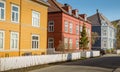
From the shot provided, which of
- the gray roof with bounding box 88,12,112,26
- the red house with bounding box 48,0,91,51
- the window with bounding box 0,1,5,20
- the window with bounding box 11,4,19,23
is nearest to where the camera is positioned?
the window with bounding box 0,1,5,20

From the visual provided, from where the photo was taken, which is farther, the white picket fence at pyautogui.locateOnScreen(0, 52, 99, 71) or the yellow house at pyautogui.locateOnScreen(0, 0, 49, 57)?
the yellow house at pyautogui.locateOnScreen(0, 0, 49, 57)

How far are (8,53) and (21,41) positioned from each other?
3.08 metres

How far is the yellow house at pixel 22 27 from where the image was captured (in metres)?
30.8

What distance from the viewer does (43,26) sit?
40.8 meters

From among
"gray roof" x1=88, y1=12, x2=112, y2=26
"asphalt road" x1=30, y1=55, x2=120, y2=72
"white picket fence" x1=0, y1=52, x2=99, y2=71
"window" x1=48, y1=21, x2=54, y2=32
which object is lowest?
"asphalt road" x1=30, y1=55, x2=120, y2=72

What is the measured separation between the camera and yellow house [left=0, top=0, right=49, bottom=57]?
30.8 metres

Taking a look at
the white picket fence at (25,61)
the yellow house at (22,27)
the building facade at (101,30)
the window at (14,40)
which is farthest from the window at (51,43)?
the building facade at (101,30)

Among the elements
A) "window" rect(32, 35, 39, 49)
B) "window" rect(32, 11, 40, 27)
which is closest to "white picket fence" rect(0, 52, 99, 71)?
"window" rect(32, 35, 39, 49)

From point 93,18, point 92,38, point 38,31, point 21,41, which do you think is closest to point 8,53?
point 21,41

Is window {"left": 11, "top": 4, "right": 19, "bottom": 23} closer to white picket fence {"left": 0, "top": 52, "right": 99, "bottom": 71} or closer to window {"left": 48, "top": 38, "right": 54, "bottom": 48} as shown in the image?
white picket fence {"left": 0, "top": 52, "right": 99, "bottom": 71}

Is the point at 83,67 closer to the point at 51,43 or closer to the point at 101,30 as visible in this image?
the point at 51,43

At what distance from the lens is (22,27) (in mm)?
34344

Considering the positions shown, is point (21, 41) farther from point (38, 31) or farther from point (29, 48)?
point (38, 31)

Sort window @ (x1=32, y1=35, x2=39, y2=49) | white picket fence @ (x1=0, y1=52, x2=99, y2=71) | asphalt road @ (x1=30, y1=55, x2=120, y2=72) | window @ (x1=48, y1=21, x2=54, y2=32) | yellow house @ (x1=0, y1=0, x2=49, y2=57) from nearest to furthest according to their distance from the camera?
white picket fence @ (x1=0, y1=52, x2=99, y2=71) < asphalt road @ (x1=30, y1=55, x2=120, y2=72) < yellow house @ (x1=0, y1=0, x2=49, y2=57) < window @ (x1=32, y1=35, x2=39, y2=49) < window @ (x1=48, y1=21, x2=54, y2=32)
